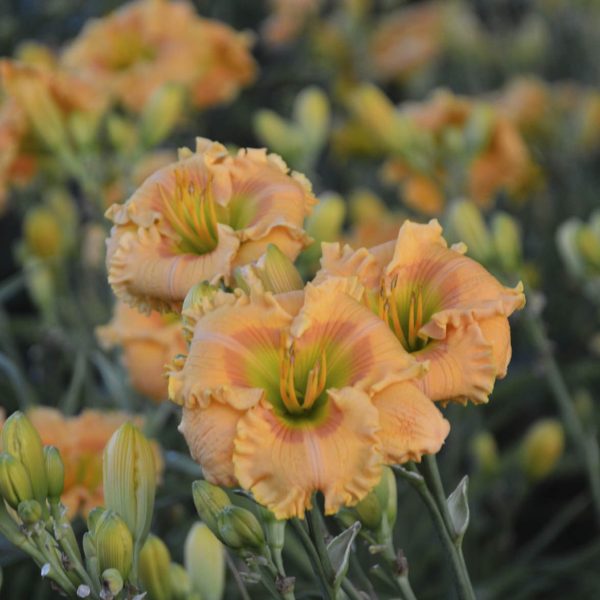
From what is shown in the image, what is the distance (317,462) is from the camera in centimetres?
58

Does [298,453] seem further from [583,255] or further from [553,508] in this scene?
[553,508]

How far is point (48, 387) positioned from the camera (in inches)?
57.6

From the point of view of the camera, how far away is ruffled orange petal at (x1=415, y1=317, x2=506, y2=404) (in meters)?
0.62

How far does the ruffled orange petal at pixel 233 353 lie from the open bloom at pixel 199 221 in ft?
0.26

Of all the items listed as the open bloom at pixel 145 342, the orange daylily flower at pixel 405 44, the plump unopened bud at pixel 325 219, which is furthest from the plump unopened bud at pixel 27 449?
the orange daylily flower at pixel 405 44

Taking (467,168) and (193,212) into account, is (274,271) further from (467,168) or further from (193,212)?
(467,168)

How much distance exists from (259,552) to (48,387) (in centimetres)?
85

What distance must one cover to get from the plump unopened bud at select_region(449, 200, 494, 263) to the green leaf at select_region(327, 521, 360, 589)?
1.89 feet

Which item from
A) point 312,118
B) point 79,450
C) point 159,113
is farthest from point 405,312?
point 312,118

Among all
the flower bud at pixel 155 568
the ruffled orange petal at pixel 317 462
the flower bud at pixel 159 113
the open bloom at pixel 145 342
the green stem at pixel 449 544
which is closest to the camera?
the ruffled orange petal at pixel 317 462

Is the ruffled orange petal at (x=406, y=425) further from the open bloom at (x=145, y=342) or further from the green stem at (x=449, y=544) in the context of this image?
the open bloom at (x=145, y=342)

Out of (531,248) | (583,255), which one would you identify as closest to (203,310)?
(583,255)

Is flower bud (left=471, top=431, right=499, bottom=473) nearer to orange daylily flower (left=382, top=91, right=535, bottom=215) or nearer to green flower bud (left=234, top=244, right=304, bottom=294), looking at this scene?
orange daylily flower (left=382, top=91, right=535, bottom=215)

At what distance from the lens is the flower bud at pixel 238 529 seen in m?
0.66
